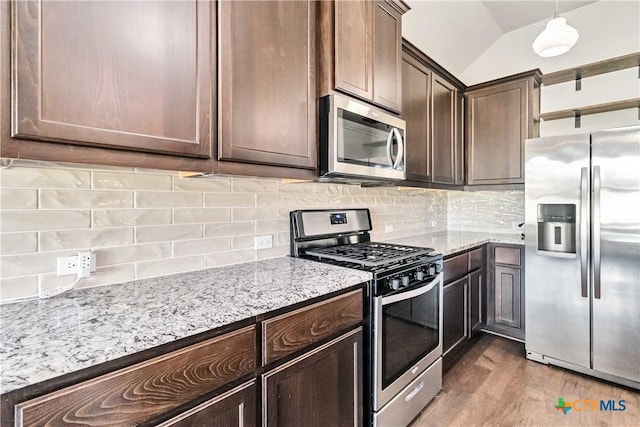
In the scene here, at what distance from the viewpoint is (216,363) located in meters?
0.94

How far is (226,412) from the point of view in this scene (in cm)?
96

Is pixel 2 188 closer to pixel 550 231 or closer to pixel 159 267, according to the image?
pixel 159 267

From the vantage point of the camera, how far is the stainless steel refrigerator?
212 centimetres

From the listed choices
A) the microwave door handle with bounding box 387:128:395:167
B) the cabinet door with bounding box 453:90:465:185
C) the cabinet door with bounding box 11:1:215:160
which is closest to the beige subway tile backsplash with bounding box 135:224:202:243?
the cabinet door with bounding box 11:1:215:160

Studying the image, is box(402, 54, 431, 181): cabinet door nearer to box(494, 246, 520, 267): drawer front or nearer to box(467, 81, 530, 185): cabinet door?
box(467, 81, 530, 185): cabinet door

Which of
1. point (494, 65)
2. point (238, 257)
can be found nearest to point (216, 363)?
point (238, 257)

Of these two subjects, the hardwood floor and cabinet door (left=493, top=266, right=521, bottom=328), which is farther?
cabinet door (left=493, top=266, right=521, bottom=328)

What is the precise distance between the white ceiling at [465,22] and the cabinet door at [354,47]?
2.73 ft

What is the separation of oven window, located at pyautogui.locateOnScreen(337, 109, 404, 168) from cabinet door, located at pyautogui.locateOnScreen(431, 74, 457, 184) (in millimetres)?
1018

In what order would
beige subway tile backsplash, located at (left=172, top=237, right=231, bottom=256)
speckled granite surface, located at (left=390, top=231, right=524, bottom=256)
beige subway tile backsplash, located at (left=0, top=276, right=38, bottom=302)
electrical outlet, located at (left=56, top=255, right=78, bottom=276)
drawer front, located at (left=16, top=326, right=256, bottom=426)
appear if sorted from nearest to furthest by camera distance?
1. drawer front, located at (left=16, top=326, right=256, bottom=426)
2. beige subway tile backsplash, located at (left=0, top=276, right=38, bottom=302)
3. electrical outlet, located at (left=56, top=255, right=78, bottom=276)
4. beige subway tile backsplash, located at (left=172, top=237, right=231, bottom=256)
5. speckled granite surface, located at (left=390, top=231, right=524, bottom=256)

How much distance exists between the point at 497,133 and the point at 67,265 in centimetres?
348

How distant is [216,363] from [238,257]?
2.59 feet

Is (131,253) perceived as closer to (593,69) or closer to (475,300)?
(475,300)

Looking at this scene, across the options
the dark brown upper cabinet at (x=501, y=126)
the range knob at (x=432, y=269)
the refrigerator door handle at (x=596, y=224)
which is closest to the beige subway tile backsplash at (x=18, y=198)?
the range knob at (x=432, y=269)
